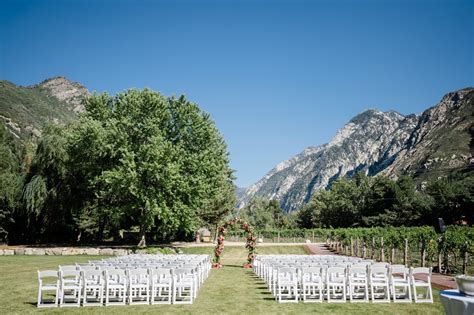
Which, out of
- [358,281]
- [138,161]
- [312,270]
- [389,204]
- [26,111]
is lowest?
[358,281]

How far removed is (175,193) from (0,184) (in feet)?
62.0

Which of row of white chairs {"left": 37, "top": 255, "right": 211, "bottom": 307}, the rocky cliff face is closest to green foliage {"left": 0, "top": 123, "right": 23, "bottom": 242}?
row of white chairs {"left": 37, "top": 255, "right": 211, "bottom": 307}

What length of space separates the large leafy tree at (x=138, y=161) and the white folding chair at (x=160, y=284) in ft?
63.8

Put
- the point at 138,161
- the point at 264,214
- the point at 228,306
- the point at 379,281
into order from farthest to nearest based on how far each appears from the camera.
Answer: the point at 264,214, the point at 138,161, the point at 379,281, the point at 228,306

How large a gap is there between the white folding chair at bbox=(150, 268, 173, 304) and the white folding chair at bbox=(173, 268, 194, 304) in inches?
6.8

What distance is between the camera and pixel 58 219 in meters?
41.3

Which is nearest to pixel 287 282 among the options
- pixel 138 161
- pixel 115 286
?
pixel 115 286

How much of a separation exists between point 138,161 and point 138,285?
22858 mm

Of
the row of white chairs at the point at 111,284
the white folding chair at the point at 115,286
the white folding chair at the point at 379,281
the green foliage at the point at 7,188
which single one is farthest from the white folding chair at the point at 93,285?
A: the green foliage at the point at 7,188

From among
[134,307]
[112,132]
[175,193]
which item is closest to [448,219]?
[175,193]

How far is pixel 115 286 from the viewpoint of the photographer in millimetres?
10992

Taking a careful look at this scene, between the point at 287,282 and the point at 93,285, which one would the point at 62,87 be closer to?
the point at 93,285

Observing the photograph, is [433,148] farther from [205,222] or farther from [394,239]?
[394,239]

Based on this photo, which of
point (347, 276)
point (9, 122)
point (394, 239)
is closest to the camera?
point (347, 276)
